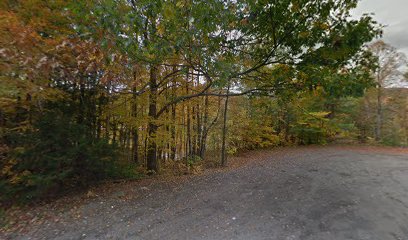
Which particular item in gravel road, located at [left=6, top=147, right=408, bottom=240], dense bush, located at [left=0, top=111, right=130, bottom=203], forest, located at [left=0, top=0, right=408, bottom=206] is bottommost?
gravel road, located at [left=6, top=147, right=408, bottom=240]

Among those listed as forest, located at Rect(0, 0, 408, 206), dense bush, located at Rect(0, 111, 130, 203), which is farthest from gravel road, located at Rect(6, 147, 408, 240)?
forest, located at Rect(0, 0, 408, 206)

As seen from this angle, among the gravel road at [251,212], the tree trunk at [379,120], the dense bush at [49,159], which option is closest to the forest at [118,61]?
the dense bush at [49,159]

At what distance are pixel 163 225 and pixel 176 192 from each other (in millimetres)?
1747

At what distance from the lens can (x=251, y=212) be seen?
3.98 meters

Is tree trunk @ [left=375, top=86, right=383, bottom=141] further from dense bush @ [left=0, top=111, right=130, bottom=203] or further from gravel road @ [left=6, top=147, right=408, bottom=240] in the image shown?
dense bush @ [left=0, top=111, right=130, bottom=203]

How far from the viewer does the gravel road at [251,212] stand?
10.7ft

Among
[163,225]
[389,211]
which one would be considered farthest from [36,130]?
[389,211]

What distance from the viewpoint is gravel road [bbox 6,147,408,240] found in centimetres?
328

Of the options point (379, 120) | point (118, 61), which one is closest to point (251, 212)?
point (118, 61)

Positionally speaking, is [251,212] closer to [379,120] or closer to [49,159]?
[49,159]

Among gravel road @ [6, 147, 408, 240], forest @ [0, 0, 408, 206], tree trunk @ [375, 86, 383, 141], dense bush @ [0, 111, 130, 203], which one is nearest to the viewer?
gravel road @ [6, 147, 408, 240]

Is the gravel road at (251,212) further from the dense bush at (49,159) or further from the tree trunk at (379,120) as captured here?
the tree trunk at (379,120)

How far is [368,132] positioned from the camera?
15062 mm

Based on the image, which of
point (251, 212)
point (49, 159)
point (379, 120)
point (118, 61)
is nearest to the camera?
point (251, 212)
